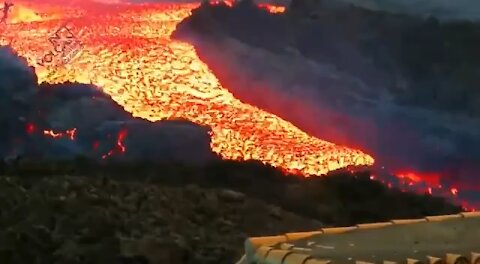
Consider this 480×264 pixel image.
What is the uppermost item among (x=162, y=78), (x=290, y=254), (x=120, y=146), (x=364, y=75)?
(x=364, y=75)

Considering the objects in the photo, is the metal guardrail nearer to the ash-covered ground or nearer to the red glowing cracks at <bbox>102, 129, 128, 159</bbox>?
the ash-covered ground

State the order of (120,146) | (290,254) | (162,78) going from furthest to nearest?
(162,78) → (120,146) → (290,254)

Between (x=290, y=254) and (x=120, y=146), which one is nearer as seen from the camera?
(x=290, y=254)

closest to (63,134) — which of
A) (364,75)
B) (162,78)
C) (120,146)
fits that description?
(120,146)

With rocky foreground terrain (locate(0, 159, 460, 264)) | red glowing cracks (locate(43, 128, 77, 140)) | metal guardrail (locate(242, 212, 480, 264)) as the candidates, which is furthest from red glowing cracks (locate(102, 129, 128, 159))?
metal guardrail (locate(242, 212, 480, 264))

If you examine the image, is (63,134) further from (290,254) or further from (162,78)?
(290,254)

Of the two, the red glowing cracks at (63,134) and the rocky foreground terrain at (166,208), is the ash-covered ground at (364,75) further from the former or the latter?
the red glowing cracks at (63,134)

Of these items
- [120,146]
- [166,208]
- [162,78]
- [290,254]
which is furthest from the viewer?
[162,78]

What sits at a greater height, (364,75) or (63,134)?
(364,75)
